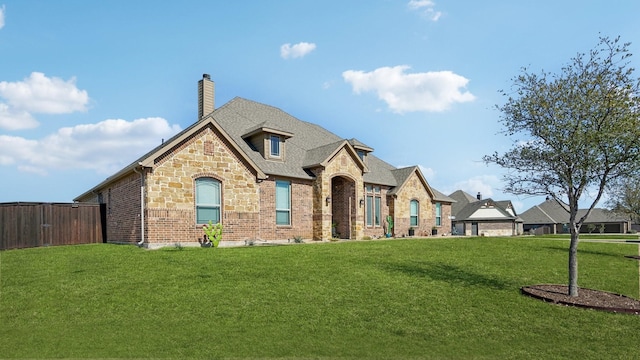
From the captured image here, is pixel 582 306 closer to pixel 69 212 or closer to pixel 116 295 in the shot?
pixel 116 295

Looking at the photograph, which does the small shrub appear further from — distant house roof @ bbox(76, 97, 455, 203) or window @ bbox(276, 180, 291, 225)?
window @ bbox(276, 180, 291, 225)

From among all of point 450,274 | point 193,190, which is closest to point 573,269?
point 450,274

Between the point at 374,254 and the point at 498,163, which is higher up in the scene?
the point at 498,163

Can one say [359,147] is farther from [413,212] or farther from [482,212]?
[482,212]

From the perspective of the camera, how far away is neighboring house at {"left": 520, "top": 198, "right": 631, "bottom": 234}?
6619cm

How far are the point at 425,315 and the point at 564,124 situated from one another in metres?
6.46

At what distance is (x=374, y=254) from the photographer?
1527cm

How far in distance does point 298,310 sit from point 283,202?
14.4m

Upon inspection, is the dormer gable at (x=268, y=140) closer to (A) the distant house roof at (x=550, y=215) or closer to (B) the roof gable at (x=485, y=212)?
(B) the roof gable at (x=485, y=212)

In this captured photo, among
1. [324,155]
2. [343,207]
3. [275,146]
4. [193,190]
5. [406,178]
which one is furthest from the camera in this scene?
[406,178]

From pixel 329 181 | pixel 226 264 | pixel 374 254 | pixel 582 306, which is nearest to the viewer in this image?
pixel 582 306

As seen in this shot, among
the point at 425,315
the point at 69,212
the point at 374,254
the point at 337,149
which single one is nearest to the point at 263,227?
the point at 337,149

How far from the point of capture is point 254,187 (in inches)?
815

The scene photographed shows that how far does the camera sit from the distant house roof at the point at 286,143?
1995 cm
